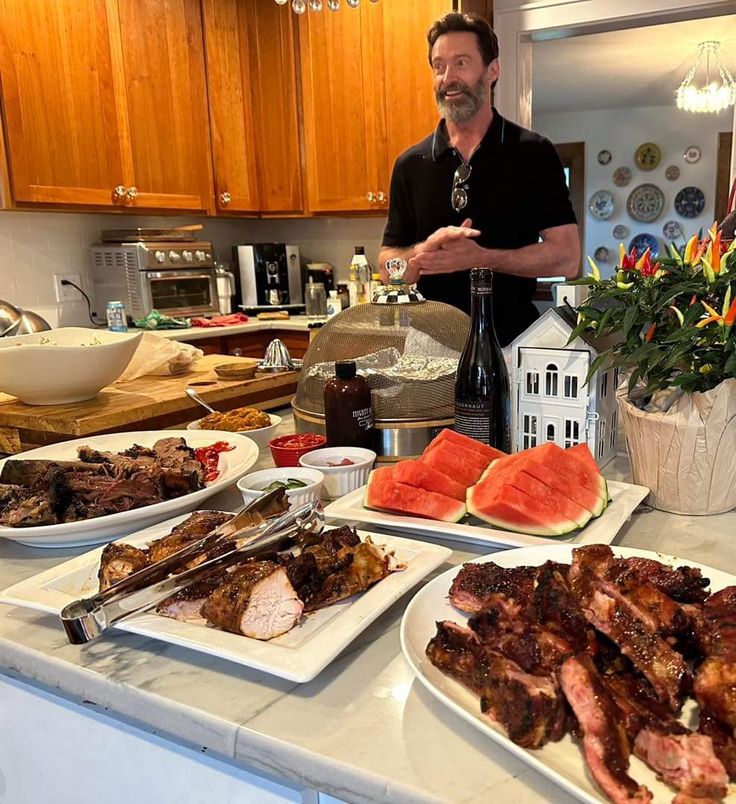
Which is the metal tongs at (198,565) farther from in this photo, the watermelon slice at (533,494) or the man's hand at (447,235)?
the man's hand at (447,235)

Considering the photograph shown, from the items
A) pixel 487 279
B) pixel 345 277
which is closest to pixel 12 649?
pixel 487 279

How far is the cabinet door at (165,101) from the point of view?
12.1ft

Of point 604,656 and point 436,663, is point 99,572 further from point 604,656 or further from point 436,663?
point 604,656

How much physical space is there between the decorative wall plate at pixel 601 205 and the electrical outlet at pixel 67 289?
5962 millimetres

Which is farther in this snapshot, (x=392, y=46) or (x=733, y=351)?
(x=392, y=46)

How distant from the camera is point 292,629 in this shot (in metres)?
0.77

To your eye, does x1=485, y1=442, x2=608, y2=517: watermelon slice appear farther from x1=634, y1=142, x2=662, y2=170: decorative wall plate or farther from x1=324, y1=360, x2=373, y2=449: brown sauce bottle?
x1=634, y1=142, x2=662, y2=170: decorative wall plate

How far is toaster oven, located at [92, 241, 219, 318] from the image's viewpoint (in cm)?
380

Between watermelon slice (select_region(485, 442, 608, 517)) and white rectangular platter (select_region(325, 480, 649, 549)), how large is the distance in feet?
0.09

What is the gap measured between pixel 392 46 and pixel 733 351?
332 cm

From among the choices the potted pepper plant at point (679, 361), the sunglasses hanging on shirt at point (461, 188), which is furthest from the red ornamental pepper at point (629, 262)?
the sunglasses hanging on shirt at point (461, 188)

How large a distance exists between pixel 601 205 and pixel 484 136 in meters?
5.73

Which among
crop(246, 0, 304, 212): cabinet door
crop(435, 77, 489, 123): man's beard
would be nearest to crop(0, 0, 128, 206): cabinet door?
crop(246, 0, 304, 212): cabinet door

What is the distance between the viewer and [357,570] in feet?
2.73
